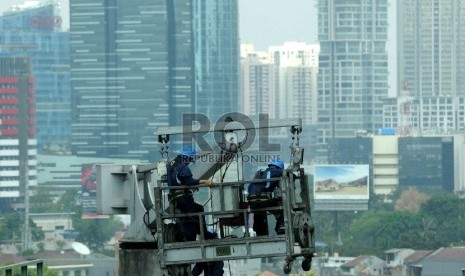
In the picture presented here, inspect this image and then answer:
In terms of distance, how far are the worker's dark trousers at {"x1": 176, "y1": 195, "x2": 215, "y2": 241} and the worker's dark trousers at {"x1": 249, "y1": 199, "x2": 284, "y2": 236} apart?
1.19 ft

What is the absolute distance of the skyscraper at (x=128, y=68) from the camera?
7264 inches

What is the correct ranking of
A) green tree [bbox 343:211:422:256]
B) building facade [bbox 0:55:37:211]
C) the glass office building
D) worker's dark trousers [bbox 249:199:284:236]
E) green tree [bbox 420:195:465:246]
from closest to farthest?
1. worker's dark trousers [bbox 249:199:284:236]
2. green tree [bbox 343:211:422:256]
3. green tree [bbox 420:195:465:246]
4. building facade [bbox 0:55:37:211]
5. the glass office building

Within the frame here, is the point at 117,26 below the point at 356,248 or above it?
above

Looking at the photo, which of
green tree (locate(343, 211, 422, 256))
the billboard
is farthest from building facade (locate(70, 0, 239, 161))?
green tree (locate(343, 211, 422, 256))

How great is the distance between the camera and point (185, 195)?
18141mm

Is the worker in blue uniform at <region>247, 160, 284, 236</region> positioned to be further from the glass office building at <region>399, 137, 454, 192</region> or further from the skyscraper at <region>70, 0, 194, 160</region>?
the skyscraper at <region>70, 0, 194, 160</region>

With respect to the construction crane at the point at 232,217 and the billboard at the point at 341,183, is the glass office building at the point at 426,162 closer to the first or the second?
the billboard at the point at 341,183

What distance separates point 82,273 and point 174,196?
80.9 meters

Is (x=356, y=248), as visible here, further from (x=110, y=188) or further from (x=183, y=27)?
(x=110, y=188)

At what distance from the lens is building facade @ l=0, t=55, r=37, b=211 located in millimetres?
166875

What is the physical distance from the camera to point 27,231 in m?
131

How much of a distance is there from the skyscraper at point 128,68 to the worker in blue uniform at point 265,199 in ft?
539

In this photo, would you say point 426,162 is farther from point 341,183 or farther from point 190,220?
point 190,220

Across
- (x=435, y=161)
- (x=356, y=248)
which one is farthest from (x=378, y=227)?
(x=435, y=161)
